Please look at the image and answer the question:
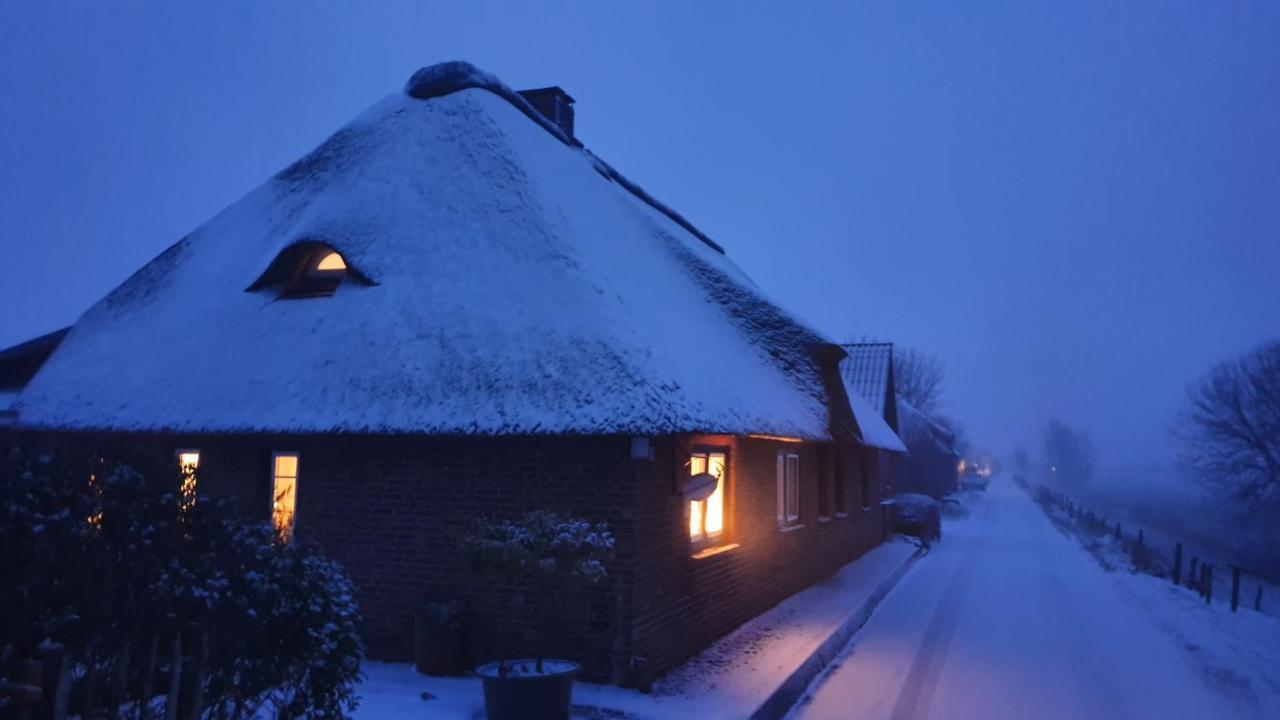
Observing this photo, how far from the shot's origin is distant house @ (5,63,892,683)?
812 cm

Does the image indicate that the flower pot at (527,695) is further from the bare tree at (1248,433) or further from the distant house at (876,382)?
the bare tree at (1248,433)

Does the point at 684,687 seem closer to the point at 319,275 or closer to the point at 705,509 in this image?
the point at 705,509

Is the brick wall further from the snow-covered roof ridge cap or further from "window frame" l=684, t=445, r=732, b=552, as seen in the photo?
the snow-covered roof ridge cap

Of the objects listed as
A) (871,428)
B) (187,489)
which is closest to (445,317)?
(187,489)

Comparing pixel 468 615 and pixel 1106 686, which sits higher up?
pixel 468 615

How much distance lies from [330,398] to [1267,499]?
167 ft

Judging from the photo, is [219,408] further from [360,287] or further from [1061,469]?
[1061,469]

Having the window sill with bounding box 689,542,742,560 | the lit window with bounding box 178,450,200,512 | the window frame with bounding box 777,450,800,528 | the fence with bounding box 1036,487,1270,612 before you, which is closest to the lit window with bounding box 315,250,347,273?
the window sill with bounding box 689,542,742,560

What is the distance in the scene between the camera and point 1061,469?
6890 inches

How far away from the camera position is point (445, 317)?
9180 millimetres

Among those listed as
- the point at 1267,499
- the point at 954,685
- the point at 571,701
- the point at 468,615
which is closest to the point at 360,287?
the point at 468,615

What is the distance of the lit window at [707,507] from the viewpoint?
32.5 ft

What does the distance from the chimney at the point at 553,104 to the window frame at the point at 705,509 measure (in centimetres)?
771

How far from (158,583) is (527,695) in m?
3.38
